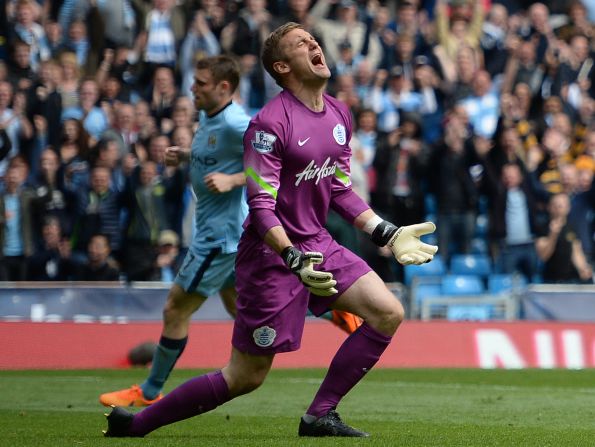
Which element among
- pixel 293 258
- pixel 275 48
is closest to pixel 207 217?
pixel 275 48

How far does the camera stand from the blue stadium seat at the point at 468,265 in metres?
18.5

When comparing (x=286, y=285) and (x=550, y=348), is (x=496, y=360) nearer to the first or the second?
(x=550, y=348)

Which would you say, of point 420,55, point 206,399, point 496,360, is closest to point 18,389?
point 206,399

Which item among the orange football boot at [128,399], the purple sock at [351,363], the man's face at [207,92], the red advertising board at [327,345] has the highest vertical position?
the man's face at [207,92]

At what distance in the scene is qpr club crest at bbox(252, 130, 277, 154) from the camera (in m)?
7.49

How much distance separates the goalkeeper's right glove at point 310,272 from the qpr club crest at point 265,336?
47cm

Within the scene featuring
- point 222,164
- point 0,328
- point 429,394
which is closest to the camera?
point 222,164

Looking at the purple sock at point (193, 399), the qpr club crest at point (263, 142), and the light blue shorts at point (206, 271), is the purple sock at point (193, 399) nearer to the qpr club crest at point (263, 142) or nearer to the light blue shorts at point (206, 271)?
the qpr club crest at point (263, 142)

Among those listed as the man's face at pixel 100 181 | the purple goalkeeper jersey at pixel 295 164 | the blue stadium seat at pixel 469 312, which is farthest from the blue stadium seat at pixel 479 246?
the purple goalkeeper jersey at pixel 295 164

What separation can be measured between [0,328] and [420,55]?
875 centimetres

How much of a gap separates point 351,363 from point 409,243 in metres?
A: 0.78

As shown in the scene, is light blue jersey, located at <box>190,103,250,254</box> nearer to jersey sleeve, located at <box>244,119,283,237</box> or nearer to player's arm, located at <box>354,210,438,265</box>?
player's arm, located at <box>354,210,438,265</box>

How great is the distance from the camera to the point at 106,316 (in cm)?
1602

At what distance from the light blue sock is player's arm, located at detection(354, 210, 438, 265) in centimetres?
269
